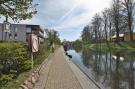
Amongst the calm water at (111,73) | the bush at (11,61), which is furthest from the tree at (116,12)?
the bush at (11,61)

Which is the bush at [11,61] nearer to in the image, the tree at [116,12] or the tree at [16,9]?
the tree at [16,9]

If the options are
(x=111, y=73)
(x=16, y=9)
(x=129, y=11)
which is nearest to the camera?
(x=16, y=9)

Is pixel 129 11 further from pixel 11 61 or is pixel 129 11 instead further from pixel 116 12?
pixel 11 61

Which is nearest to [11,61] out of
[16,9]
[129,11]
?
[16,9]

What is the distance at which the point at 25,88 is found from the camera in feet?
36.0

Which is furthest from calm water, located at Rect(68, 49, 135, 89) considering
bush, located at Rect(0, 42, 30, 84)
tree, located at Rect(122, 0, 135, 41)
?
tree, located at Rect(122, 0, 135, 41)

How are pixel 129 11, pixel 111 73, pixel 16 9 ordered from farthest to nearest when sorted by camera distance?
pixel 129 11, pixel 111 73, pixel 16 9

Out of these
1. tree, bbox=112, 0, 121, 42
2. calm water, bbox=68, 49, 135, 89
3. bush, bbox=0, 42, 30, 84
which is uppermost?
tree, bbox=112, 0, 121, 42

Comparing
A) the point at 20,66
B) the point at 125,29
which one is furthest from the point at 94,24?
the point at 20,66

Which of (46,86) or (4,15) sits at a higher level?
(4,15)

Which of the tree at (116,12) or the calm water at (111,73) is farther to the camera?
the tree at (116,12)

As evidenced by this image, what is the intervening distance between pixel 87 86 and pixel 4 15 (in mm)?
4999

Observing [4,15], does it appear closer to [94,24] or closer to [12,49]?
[12,49]

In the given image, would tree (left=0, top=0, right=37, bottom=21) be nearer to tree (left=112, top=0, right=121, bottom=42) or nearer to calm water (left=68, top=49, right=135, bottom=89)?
calm water (left=68, top=49, right=135, bottom=89)
